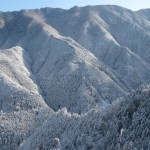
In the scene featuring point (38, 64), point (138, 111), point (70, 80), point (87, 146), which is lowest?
point (38, 64)

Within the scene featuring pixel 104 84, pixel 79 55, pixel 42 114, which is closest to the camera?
pixel 42 114

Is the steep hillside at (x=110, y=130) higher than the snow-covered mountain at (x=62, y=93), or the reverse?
the steep hillside at (x=110, y=130)

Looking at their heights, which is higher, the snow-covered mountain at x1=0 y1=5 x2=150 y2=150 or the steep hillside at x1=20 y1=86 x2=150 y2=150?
the steep hillside at x1=20 y1=86 x2=150 y2=150

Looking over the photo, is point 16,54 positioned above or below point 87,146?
below

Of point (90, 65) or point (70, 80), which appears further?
point (90, 65)

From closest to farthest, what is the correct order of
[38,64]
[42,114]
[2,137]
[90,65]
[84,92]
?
1. [2,137]
2. [42,114]
3. [84,92]
4. [90,65]
5. [38,64]

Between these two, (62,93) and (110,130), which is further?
(62,93)

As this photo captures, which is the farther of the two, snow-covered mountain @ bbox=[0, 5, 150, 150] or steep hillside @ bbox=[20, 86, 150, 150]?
snow-covered mountain @ bbox=[0, 5, 150, 150]

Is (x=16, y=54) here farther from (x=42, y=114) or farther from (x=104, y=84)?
(x=42, y=114)

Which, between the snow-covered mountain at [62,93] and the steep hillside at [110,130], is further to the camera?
the snow-covered mountain at [62,93]

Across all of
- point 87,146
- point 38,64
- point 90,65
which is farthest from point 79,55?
point 87,146

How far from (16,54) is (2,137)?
92.9 m

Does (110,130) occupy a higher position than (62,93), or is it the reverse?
(110,130)

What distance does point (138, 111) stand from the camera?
50688 millimetres
